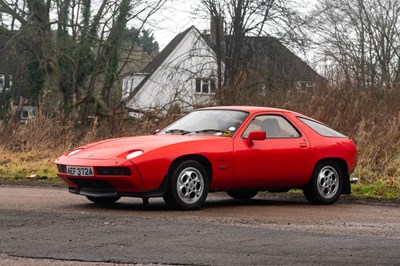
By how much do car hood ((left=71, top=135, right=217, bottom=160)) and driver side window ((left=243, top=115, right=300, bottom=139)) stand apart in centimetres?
87

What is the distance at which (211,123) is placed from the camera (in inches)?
495

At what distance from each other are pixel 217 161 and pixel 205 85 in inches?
707

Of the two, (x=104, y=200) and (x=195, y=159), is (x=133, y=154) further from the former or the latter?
(x=104, y=200)

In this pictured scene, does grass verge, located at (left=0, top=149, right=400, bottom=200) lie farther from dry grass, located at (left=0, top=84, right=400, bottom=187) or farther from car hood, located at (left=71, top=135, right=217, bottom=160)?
car hood, located at (left=71, top=135, right=217, bottom=160)

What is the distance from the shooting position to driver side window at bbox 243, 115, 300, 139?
1266cm

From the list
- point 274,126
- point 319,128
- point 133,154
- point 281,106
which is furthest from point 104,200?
point 281,106

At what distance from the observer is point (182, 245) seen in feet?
26.9

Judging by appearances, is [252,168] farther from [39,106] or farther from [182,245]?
[39,106]

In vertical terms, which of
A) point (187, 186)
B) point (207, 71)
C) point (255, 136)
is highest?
point (207, 71)

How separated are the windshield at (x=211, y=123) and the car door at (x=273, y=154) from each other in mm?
181

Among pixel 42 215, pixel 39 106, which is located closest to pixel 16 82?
pixel 39 106

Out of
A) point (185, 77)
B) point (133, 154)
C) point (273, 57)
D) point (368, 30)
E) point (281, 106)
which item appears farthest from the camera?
point (368, 30)

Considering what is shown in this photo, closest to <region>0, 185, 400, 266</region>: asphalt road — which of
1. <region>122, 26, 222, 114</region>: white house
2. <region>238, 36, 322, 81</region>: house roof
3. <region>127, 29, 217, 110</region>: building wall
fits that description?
<region>122, 26, 222, 114</region>: white house

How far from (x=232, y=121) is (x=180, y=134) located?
76cm
